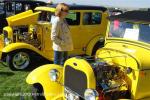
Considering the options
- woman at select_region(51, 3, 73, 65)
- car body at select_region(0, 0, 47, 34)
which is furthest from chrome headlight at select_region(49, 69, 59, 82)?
car body at select_region(0, 0, 47, 34)

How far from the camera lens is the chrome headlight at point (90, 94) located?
5.06 m

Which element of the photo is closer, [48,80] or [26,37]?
[48,80]

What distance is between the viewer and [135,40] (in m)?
5.96

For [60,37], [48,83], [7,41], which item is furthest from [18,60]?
[48,83]

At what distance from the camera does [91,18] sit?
1137 centimetres

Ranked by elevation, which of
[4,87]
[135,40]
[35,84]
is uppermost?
[135,40]

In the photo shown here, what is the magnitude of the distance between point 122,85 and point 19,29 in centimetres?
578

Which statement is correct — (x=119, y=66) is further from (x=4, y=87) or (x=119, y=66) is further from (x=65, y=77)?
(x=4, y=87)

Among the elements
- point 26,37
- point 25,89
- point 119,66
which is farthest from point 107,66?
point 26,37

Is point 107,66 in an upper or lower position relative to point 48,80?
upper

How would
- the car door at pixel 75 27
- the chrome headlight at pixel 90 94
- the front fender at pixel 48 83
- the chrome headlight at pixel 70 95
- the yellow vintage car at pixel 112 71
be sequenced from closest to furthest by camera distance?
the chrome headlight at pixel 90 94, the yellow vintage car at pixel 112 71, the chrome headlight at pixel 70 95, the front fender at pixel 48 83, the car door at pixel 75 27

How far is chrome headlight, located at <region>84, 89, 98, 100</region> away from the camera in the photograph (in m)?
5.06

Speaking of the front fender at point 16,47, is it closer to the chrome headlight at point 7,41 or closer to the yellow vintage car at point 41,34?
the yellow vintage car at point 41,34

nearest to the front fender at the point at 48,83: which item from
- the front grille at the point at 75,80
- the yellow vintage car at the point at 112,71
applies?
the yellow vintage car at the point at 112,71
